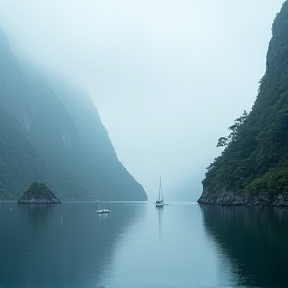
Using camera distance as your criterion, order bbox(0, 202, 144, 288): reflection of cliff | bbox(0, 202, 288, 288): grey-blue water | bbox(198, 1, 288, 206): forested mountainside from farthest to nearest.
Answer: bbox(198, 1, 288, 206): forested mountainside < bbox(0, 202, 144, 288): reflection of cliff < bbox(0, 202, 288, 288): grey-blue water

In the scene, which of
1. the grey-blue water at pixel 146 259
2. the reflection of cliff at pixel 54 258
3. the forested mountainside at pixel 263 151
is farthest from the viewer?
the forested mountainside at pixel 263 151

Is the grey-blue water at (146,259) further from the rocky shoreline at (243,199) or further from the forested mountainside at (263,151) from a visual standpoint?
the forested mountainside at (263,151)

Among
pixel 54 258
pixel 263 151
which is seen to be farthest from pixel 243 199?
pixel 54 258

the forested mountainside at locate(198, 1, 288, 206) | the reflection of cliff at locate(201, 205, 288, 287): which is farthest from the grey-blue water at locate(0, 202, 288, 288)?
the forested mountainside at locate(198, 1, 288, 206)

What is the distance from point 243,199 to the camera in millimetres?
118750

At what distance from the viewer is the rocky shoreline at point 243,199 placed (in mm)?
101125

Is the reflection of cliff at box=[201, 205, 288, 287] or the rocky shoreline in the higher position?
the rocky shoreline

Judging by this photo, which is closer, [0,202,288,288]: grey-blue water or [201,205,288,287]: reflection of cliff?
[0,202,288,288]: grey-blue water

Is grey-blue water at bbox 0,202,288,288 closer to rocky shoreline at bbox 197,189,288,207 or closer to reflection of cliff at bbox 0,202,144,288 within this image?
reflection of cliff at bbox 0,202,144,288

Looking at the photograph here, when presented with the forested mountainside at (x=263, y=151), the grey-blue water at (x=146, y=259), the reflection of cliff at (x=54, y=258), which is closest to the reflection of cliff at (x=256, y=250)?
the grey-blue water at (x=146, y=259)

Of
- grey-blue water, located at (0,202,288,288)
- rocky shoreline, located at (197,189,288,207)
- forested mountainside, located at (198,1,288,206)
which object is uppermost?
forested mountainside, located at (198,1,288,206)

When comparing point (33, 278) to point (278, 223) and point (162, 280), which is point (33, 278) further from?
point (278, 223)

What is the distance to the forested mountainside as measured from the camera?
106438mm

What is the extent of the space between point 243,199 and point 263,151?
14.4 meters
